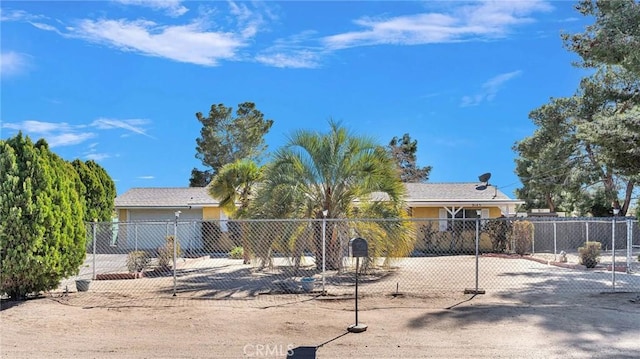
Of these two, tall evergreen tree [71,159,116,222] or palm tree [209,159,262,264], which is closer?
palm tree [209,159,262,264]

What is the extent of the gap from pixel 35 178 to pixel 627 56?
12167 millimetres

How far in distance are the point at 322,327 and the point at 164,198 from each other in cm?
2059

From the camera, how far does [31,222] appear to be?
8625 millimetres

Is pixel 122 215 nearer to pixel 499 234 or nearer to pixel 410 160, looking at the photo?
pixel 499 234

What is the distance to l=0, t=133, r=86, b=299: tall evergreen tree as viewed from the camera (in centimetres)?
851

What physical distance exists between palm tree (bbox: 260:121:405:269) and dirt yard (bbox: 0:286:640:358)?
354 cm

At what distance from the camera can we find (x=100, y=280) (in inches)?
516

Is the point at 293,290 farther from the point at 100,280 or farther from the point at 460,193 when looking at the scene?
the point at 460,193

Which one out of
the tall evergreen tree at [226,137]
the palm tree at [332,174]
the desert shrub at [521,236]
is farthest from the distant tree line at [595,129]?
the tall evergreen tree at [226,137]

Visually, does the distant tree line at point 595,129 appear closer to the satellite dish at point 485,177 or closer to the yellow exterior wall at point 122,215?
the satellite dish at point 485,177

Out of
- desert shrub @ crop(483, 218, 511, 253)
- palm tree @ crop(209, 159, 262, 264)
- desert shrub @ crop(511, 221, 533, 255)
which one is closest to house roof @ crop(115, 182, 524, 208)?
desert shrub @ crop(483, 218, 511, 253)

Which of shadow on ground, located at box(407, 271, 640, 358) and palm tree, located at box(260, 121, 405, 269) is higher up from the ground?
palm tree, located at box(260, 121, 405, 269)

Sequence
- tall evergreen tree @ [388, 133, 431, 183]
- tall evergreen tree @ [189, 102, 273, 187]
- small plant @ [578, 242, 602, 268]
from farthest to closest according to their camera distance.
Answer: tall evergreen tree @ [388, 133, 431, 183] → tall evergreen tree @ [189, 102, 273, 187] → small plant @ [578, 242, 602, 268]

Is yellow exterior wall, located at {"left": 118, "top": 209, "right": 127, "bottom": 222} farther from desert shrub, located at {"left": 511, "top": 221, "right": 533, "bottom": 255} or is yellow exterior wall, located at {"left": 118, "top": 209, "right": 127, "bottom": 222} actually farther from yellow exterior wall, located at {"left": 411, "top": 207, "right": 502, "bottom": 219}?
desert shrub, located at {"left": 511, "top": 221, "right": 533, "bottom": 255}
